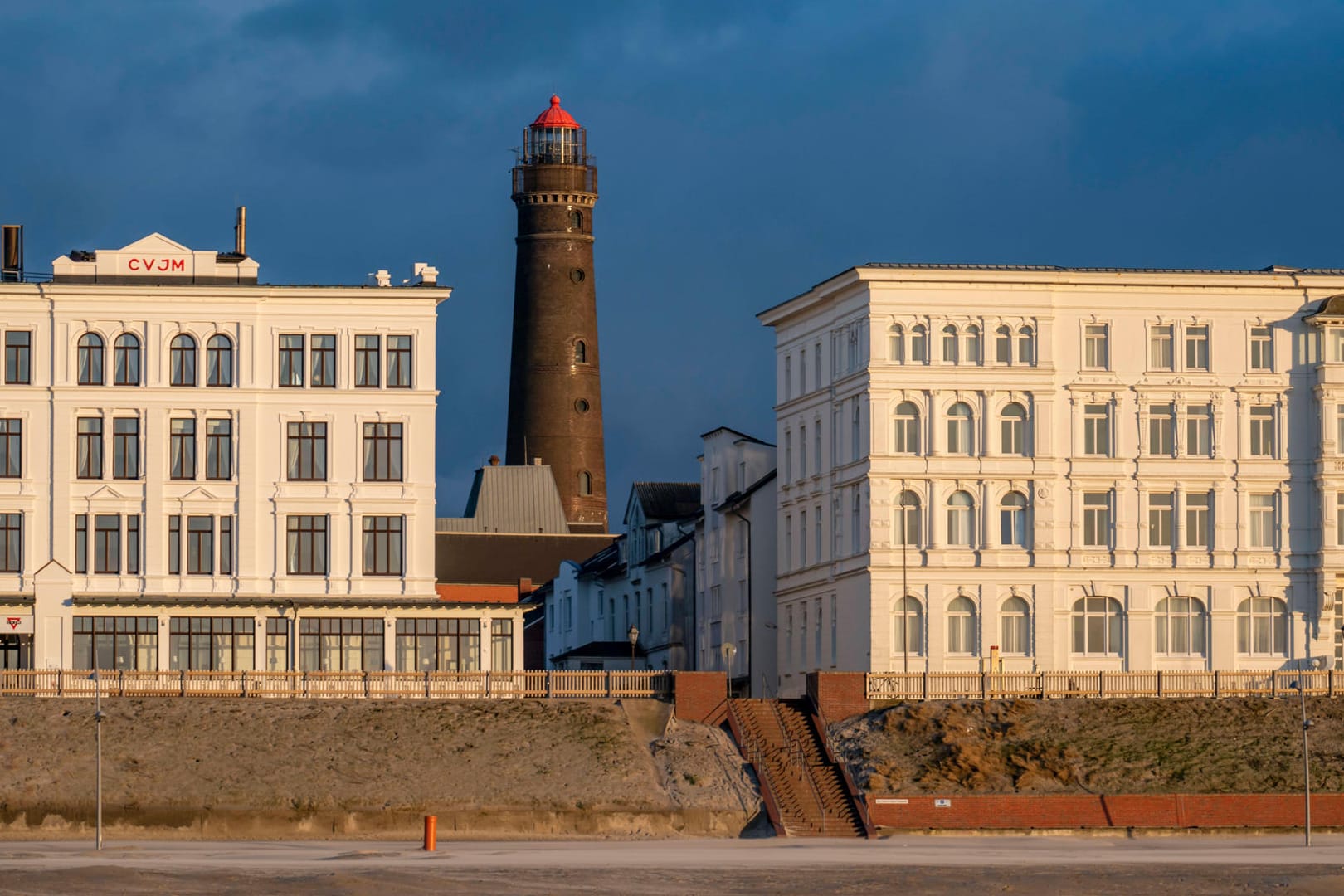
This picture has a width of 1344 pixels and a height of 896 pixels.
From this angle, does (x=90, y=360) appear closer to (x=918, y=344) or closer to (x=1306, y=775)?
(x=918, y=344)

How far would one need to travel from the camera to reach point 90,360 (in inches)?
3848

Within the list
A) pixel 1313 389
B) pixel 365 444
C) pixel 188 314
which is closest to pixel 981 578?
pixel 1313 389

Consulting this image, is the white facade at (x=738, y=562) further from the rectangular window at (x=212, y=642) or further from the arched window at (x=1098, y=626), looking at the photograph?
the rectangular window at (x=212, y=642)

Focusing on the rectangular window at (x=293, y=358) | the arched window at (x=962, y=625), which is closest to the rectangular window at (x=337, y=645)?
the rectangular window at (x=293, y=358)

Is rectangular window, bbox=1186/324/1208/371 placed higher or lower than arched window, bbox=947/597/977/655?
higher

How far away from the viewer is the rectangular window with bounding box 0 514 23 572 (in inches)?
3814

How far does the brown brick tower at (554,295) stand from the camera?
456 feet

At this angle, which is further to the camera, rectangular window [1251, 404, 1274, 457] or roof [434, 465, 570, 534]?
roof [434, 465, 570, 534]

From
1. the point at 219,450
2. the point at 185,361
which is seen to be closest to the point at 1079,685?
the point at 219,450

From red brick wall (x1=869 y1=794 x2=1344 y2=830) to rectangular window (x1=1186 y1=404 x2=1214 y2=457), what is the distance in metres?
19.4

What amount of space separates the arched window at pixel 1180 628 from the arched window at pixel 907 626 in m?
7.98

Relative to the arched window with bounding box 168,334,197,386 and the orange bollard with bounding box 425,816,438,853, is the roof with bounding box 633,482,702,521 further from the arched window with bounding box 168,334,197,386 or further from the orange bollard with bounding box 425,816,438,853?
the orange bollard with bounding box 425,816,438,853

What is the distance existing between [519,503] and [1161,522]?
50.0 metres

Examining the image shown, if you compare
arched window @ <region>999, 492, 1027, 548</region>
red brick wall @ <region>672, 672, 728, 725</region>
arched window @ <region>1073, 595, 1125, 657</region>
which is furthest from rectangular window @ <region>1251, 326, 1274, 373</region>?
red brick wall @ <region>672, 672, 728, 725</region>
